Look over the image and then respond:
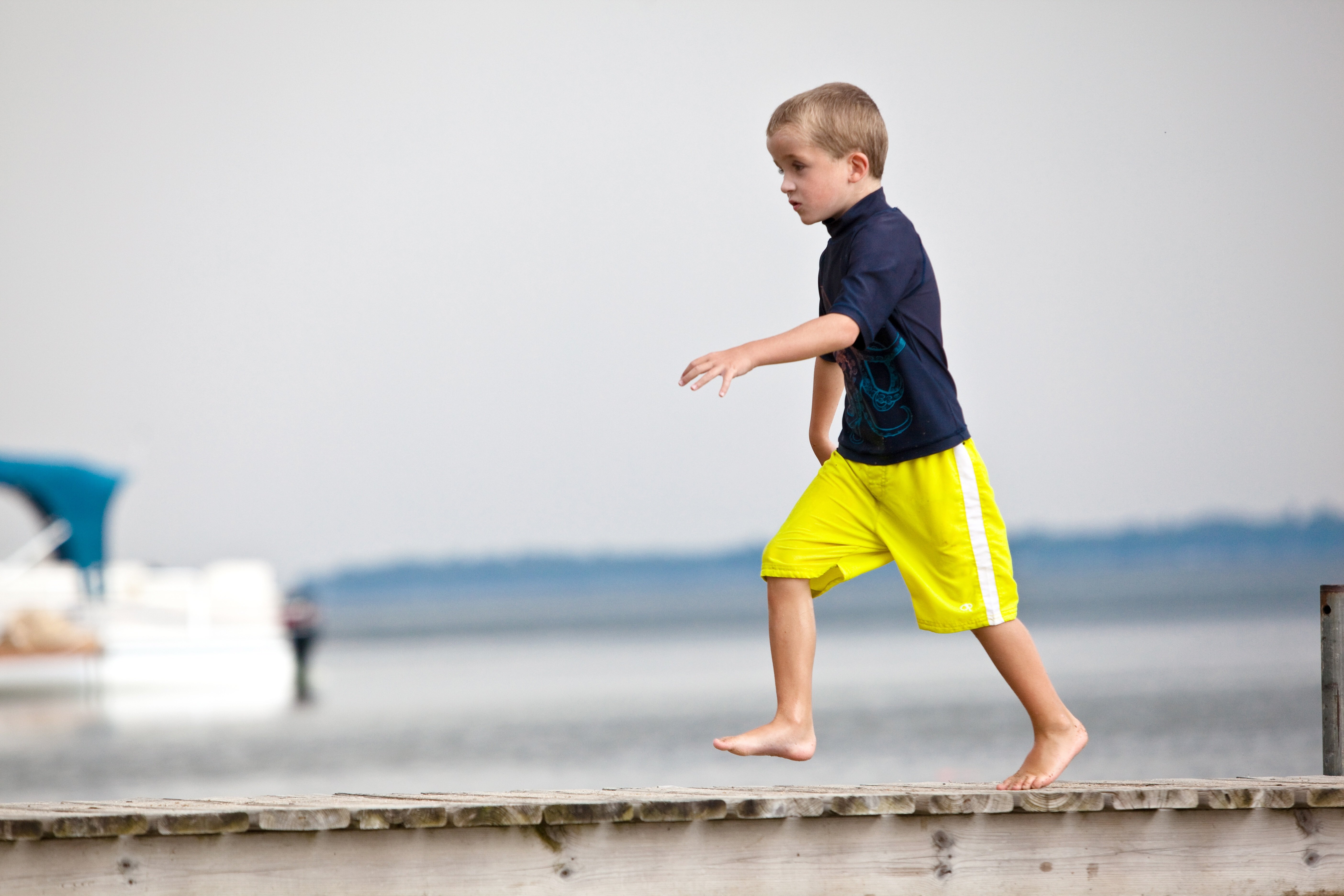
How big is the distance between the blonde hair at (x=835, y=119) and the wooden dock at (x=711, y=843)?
1531 mm

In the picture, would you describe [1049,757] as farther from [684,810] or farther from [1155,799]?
[684,810]

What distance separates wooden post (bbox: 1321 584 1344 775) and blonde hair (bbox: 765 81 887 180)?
173 centimetres

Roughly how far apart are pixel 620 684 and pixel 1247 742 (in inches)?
631

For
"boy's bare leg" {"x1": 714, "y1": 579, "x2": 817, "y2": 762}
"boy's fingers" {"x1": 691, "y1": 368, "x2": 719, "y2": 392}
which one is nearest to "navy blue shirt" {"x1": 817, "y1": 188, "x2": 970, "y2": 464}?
"boy's bare leg" {"x1": 714, "y1": 579, "x2": 817, "y2": 762}

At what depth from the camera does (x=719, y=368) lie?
8.73ft

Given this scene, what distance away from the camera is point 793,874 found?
112 inches

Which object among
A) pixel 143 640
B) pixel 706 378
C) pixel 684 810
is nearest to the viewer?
pixel 706 378

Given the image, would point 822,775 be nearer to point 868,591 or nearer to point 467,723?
point 467,723

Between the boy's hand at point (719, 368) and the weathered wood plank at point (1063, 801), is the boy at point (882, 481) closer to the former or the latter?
the weathered wood plank at point (1063, 801)

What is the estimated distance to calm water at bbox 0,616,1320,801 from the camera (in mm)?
17672

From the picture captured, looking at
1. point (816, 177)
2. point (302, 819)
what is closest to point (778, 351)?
point (816, 177)

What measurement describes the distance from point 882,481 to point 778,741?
26.8 inches

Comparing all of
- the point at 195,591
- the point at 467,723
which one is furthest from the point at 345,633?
the point at 467,723

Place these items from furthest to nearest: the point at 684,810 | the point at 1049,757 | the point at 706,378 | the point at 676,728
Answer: the point at 676,728
the point at 1049,757
the point at 684,810
the point at 706,378
